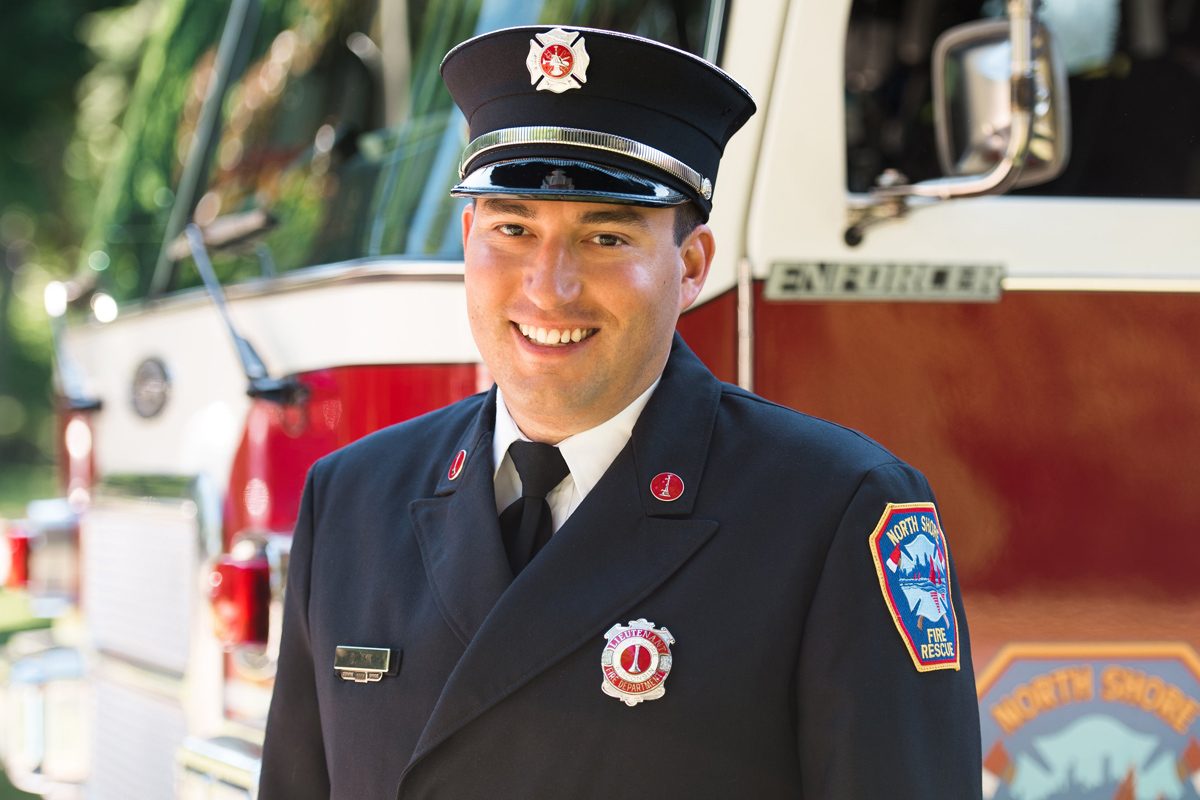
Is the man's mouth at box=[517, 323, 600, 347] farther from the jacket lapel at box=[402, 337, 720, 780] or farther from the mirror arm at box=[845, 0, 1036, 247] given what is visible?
the mirror arm at box=[845, 0, 1036, 247]

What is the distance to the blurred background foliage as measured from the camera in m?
11.4

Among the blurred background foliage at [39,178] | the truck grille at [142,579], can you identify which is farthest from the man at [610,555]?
the blurred background foliage at [39,178]

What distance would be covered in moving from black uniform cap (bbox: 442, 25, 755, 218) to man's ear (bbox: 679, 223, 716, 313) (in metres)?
0.05

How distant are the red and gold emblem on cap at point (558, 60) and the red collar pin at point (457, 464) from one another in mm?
457

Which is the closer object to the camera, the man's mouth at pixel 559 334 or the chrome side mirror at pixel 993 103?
the man's mouth at pixel 559 334

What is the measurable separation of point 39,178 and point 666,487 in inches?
553

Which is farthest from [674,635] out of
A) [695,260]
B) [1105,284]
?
[1105,284]

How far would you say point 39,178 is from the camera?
14.5m

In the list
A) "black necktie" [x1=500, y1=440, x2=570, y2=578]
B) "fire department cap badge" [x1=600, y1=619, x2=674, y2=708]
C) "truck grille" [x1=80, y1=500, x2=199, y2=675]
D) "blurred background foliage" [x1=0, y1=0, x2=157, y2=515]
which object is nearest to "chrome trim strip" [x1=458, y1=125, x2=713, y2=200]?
"black necktie" [x1=500, y1=440, x2=570, y2=578]

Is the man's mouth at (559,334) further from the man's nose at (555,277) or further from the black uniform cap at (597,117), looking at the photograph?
the black uniform cap at (597,117)

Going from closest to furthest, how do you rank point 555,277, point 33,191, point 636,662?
point 636,662 → point 555,277 → point 33,191

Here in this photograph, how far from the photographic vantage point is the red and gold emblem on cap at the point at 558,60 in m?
1.74

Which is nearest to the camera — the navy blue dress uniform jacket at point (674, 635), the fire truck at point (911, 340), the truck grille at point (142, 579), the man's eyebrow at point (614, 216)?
the navy blue dress uniform jacket at point (674, 635)

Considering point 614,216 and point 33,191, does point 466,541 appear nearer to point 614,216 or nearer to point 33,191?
point 614,216
